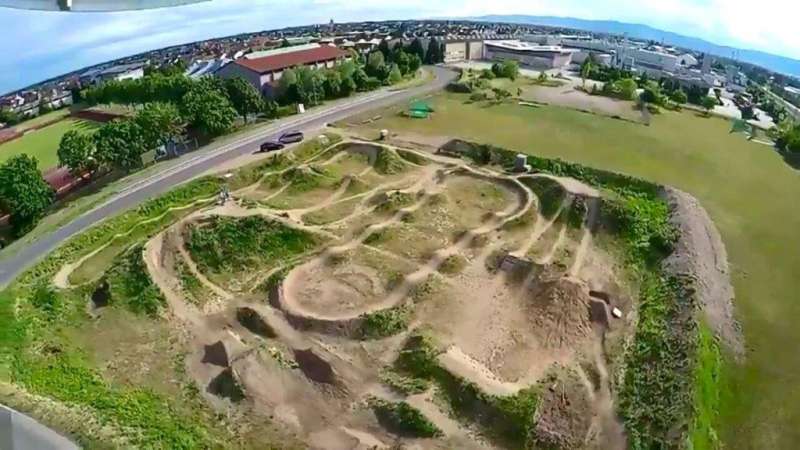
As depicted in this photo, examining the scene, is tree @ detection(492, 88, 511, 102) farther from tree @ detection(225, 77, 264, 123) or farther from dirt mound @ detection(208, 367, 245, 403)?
dirt mound @ detection(208, 367, 245, 403)

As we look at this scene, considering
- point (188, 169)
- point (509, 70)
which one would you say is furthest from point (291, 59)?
point (188, 169)

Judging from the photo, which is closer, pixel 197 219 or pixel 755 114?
pixel 197 219

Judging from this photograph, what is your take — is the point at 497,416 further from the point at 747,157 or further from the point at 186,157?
the point at 747,157

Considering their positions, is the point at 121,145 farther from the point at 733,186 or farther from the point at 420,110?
the point at 733,186

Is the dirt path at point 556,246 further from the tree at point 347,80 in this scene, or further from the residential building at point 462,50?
the residential building at point 462,50

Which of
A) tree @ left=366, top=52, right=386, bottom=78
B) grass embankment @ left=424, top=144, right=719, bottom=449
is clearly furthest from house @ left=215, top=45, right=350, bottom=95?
grass embankment @ left=424, top=144, right=719, bottom=449

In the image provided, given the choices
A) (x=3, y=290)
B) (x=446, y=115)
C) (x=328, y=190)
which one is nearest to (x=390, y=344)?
(x=328, y=190)
